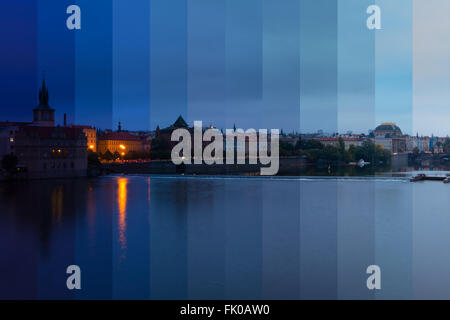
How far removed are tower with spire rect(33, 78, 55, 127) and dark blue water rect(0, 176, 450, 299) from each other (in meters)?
22.1

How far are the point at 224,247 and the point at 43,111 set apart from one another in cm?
3323

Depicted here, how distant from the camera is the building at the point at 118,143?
179ft

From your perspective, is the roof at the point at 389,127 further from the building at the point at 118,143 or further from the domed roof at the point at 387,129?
the building at the point at 118,143

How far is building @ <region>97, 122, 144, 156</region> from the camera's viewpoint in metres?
54.6

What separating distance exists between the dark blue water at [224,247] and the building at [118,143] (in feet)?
126

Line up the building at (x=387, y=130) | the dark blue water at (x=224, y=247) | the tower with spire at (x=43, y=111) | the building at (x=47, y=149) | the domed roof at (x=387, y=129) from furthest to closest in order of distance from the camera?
the domed roof at (x=387, y=129)
the building at (x=387, y=130)
the tower with spire at (x=43, y=111)
the building at (x=47, y=149)
the dark blue water at (x=224, y=247)

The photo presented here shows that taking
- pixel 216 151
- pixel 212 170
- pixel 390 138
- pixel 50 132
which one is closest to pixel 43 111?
pixel 50 132

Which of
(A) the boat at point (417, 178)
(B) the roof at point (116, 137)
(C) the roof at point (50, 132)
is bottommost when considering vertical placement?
(A) the boat at point (417, 178)

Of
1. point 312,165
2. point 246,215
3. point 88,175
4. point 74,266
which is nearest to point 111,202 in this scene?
point 246,215

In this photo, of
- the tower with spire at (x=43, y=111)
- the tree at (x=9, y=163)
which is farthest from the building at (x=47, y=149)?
the tower with spire at (x=43, y=111)

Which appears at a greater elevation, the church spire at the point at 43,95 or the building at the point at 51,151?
the church spire at the point at 43,95

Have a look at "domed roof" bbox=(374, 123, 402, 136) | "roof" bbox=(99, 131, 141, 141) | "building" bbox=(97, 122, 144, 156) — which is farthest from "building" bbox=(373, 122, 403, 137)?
"roof" bbox=(99, 131, 141, 141)
